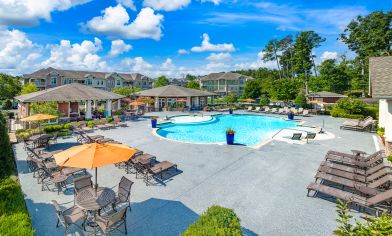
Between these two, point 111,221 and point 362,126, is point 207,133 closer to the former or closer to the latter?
point 362,126

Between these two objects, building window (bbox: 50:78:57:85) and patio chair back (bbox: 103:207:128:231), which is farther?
building window (bbox: 50:78:57:85)

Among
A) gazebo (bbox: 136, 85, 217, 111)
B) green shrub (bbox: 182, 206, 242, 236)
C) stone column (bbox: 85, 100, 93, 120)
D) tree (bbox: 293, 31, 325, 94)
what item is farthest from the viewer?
tree (bbox: 293, 31, 325, 94)

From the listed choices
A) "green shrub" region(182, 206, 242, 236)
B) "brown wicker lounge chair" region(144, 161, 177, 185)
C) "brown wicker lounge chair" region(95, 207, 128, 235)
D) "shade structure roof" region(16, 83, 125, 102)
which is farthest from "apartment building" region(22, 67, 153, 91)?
"green shrub" region(182, 206, 242, 236)

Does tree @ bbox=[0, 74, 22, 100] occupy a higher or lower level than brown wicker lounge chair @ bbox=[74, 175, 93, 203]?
higher

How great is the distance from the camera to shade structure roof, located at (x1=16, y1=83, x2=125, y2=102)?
2291 cm

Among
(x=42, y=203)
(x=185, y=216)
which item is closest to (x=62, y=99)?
(x=42, y=203)

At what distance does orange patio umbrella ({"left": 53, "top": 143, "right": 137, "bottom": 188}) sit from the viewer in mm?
6250

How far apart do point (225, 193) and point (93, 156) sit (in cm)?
499

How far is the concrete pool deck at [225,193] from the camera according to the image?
6727 mm

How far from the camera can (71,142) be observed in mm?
16609

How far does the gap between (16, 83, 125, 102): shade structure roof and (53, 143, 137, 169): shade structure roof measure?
64.6ft

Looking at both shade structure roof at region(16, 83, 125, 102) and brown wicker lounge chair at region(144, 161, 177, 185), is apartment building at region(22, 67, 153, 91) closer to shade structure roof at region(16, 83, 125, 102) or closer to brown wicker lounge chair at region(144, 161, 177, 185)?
shade structure roof at region(16, 83, 125, 102)

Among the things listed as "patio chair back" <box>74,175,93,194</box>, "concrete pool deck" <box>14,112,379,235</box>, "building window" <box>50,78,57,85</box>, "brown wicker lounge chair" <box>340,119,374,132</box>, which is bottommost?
"concrete pool deck" <box>14,112,379,235</box>

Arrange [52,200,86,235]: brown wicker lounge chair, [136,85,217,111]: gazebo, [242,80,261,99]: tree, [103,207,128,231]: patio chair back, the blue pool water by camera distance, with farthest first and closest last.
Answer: [242,80,261,99]: tree
[136,85,217,111]: gazebo
the blue pool water
[52,200,86,235]: brown wicker lounge chair
[103,207,128,231]: patio chair back
